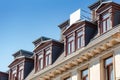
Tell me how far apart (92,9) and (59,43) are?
4161mm

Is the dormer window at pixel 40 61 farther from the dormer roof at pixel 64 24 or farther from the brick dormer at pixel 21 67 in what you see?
the dormer roof at pixel 64 24

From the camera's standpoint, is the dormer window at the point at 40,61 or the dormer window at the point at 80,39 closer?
the dormer window at the point at 80,39

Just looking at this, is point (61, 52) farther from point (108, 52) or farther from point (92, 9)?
point (108, 52)

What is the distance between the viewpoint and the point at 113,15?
35094 millimetres

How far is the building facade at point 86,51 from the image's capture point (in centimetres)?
3371

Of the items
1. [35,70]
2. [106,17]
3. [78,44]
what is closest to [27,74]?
[35,70]

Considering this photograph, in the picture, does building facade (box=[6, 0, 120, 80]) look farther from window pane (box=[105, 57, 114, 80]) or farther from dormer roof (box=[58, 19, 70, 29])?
dormer roof (box=[58, 19, 70, 29])

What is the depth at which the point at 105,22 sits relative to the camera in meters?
35.7

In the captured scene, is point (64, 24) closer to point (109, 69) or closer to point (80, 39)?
point (80, 39)

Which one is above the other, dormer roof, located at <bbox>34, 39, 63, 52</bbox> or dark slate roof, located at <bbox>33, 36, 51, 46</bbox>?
dark slate roof, located at <bbox>33, 36, 51, 46</bbox>

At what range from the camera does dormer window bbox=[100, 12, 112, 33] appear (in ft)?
116

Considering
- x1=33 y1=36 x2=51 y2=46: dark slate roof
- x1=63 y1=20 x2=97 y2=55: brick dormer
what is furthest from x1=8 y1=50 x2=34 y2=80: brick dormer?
x1=63 y1=20 x2=97 y2=55: brick dormer

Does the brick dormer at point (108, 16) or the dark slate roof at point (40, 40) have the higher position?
the dark slate roof at point (40, 40)

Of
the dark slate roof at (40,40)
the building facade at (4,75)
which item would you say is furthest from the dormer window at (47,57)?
the building facade at (4,75)
